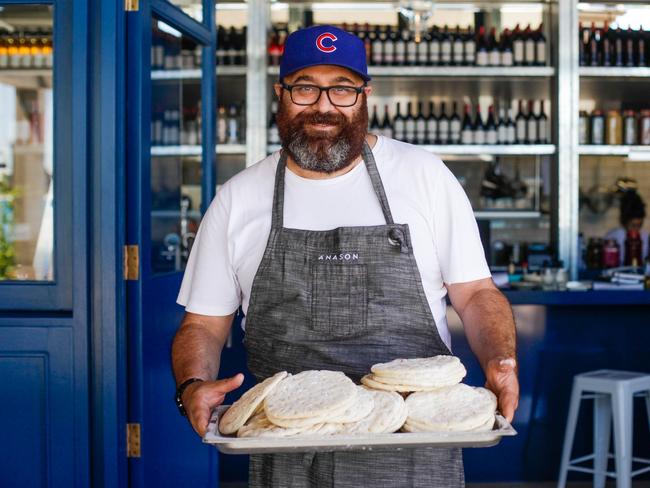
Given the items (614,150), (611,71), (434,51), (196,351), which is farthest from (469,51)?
(196,351)

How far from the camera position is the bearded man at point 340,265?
194 centimetres

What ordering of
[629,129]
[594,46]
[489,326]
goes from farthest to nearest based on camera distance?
[629,129] < [594,46] < [489,326]

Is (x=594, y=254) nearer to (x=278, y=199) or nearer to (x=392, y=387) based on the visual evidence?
(x=278, y=199)

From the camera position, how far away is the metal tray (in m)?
1.47

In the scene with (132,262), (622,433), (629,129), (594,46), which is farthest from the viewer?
(629,129)

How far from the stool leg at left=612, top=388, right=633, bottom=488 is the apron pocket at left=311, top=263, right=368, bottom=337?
2434 mm

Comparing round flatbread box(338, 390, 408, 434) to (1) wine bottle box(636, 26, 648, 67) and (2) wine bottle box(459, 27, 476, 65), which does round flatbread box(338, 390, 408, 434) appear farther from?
(1) wine bottle box(636, 26, 648, 67)

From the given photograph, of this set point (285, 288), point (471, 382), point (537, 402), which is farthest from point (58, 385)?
point (537, 402)

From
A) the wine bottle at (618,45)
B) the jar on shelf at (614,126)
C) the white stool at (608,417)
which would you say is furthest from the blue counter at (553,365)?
the wine bottle at (618,45)

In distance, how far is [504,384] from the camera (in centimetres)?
168

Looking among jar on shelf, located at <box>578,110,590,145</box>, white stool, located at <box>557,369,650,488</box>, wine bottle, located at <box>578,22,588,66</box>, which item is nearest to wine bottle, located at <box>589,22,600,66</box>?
wine bottle, located at <box>578,22,588,66</box>

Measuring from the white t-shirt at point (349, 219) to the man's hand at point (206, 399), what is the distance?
399mm

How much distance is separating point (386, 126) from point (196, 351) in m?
4.75

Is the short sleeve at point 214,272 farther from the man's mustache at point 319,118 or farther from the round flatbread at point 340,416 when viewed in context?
the round flatbread at point 340,416
